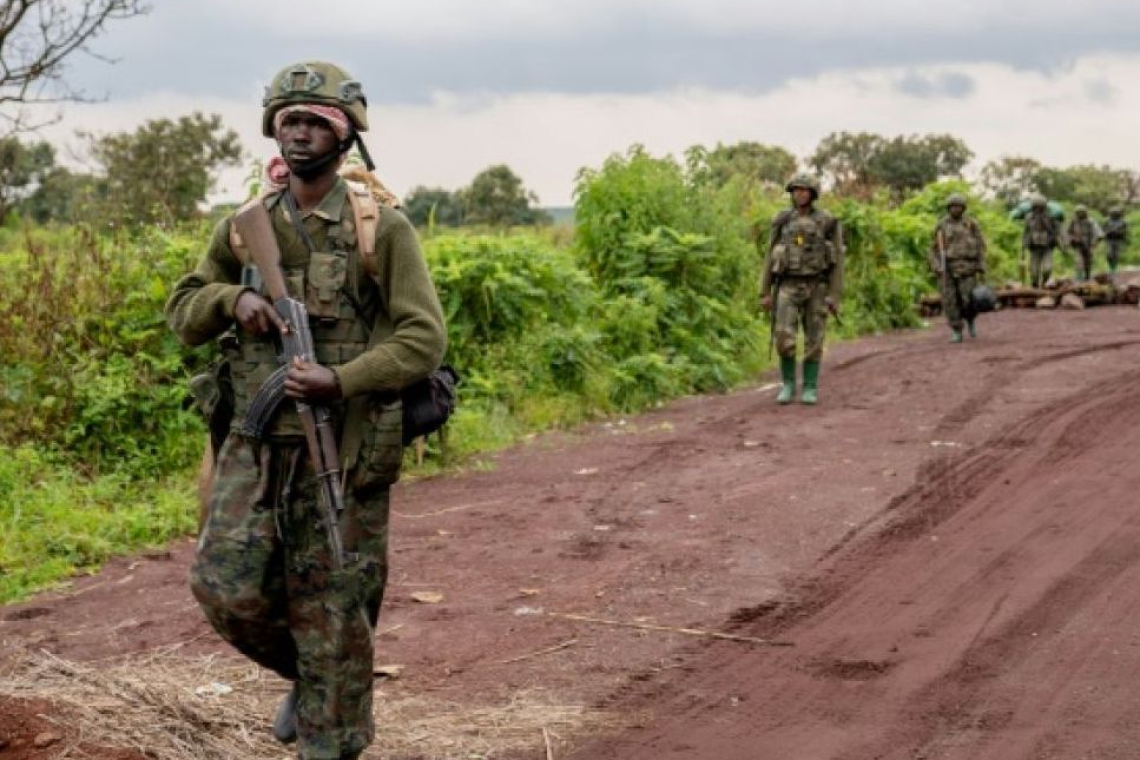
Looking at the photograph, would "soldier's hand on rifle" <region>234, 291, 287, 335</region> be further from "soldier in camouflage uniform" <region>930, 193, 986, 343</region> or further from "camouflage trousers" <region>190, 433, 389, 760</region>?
"soldier in camouflage uniform" <region>930, 193, 986, 343</region>

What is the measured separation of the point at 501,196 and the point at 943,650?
44.9 m

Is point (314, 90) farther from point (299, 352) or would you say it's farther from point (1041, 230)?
point (1041, 230)

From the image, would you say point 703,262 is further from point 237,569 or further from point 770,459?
point 237,569

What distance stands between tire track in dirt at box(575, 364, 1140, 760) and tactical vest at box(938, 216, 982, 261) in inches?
398

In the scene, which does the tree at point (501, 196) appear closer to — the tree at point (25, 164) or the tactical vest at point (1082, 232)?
the tree at point (25, 164)

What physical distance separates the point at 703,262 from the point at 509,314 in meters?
4.58

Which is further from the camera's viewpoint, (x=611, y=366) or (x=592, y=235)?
(x=592, y=235)

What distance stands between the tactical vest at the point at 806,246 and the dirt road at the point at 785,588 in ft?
4.69

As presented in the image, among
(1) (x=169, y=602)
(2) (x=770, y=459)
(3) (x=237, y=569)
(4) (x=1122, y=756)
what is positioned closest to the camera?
(3) (x=237, y=569)

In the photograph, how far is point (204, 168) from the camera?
1389 inches

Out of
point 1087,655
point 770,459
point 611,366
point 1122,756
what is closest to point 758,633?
point 1087,655

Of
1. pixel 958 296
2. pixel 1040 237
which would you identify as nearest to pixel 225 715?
pixel 958 296

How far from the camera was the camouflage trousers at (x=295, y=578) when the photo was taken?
4.99 meters

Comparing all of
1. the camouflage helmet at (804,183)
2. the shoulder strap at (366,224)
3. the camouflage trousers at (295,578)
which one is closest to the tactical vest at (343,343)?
the shoulder strap at (366,224)
